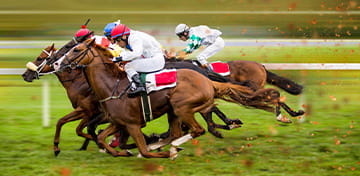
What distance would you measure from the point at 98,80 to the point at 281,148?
2168 millimetres

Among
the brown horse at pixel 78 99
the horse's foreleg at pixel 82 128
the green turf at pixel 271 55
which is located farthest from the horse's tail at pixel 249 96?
the green turf at pixel 271 55

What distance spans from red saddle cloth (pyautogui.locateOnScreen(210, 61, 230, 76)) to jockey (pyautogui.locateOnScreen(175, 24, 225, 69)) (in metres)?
0.10

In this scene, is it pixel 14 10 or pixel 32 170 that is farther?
pixel 14 10

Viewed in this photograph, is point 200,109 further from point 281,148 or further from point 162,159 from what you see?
point 281,148

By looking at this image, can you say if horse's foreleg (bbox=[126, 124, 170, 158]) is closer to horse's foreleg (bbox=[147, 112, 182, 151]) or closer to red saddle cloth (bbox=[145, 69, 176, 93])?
horse's foreleg (bbox=[147, 112, 182, 151])

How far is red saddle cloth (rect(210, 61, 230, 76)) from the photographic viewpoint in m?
7.10

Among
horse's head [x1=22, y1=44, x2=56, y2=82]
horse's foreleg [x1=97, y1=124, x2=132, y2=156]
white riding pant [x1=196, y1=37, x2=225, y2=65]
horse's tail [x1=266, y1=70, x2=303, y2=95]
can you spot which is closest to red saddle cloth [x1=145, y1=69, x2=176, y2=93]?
horse's foreleg [x1=97, y1=124, x2=132, y2=156]

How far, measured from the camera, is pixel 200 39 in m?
7.39

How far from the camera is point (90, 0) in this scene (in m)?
31.3

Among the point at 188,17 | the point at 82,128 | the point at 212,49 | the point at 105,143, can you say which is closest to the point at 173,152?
the point at 105,143

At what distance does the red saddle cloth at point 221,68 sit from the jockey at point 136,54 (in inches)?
57.9

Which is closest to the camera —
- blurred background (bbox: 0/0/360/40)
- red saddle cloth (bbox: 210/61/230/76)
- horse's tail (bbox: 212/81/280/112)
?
horse's tail (bbox: 212/81/280/112)

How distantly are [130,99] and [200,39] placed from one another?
2115 millimetres

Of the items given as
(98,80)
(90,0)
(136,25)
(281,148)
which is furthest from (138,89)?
(90,0)
